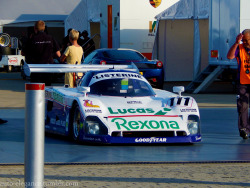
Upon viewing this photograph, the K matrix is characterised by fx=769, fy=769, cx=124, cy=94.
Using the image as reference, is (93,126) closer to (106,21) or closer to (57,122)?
(57,122)

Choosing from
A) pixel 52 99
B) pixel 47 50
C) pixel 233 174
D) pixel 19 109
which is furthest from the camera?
pixel 19 109

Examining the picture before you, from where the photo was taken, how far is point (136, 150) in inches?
404

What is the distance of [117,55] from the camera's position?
22203 millimetres

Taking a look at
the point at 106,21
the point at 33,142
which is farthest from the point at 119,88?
the point at 106,21

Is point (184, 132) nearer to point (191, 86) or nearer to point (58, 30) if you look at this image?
point (191, 86)

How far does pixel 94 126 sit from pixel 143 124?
68cm

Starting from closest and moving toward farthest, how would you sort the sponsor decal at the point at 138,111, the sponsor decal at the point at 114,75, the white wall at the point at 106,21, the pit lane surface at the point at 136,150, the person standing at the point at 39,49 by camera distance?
the pit lane surface at the point at 136,150, the sponsor decal at the point at 138,111, the sponsor decal at the point at 114,75, the person standing at the point at 39,49, the white wall at the point at 106,21

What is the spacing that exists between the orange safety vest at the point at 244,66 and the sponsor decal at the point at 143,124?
59.9 inches

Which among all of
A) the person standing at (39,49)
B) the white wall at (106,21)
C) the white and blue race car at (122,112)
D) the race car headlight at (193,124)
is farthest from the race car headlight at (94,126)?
the white wall at (106,21)

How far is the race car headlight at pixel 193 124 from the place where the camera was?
1088cm

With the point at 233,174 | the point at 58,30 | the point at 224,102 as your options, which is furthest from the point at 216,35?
the point at 58,30

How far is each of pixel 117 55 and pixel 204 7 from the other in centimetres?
347

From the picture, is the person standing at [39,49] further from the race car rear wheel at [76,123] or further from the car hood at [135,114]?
the car hood at [135,114]

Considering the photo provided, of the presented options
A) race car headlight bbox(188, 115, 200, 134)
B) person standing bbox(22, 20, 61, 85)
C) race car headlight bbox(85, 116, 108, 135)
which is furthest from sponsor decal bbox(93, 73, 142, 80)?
person standing bbox(22, 20, 61, 85)
